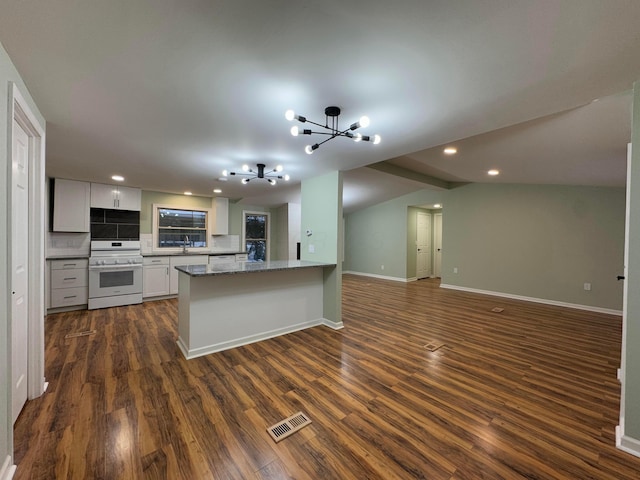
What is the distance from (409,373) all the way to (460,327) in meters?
1.80

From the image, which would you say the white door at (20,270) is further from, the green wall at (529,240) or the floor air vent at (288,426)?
the green wall at (529,240)

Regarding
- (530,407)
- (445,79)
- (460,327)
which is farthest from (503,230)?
(445,79)

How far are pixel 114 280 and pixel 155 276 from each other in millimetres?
673

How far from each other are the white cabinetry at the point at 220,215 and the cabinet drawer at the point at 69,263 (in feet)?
8.18

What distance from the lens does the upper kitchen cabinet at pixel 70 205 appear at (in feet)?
15.1

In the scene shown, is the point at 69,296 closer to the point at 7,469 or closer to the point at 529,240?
the point at 7,469

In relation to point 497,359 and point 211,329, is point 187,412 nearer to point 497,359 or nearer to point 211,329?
point 211,329

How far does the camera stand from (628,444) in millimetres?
1672

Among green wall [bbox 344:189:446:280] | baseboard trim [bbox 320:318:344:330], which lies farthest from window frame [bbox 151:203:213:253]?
green wall [bbox 344:189:446:280]

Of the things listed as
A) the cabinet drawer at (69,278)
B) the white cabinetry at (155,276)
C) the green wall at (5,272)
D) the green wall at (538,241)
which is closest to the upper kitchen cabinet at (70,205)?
the cabinet drawer at (69,278)

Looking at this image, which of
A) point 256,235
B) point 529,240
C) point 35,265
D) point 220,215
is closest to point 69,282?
point 220,215

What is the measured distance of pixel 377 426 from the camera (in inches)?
73.7

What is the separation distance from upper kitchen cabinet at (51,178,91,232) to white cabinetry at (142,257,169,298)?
3.89 ft

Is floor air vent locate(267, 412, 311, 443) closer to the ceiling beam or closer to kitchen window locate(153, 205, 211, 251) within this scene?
the ceiling beam
